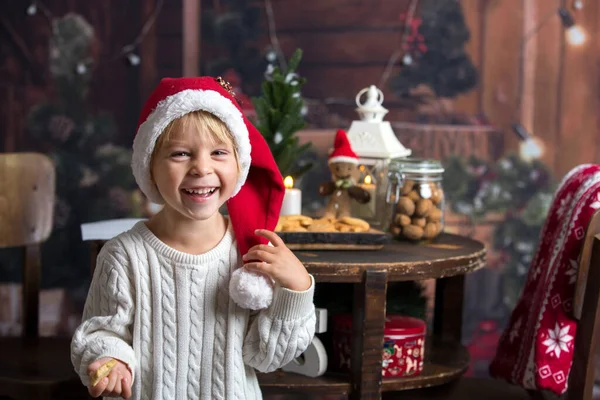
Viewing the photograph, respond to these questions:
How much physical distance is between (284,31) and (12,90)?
893mm

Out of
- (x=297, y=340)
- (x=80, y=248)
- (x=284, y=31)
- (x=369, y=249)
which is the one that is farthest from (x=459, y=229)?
(x=297, y=340)

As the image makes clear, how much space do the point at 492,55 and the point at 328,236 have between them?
121cm

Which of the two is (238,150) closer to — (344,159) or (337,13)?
(344,159)

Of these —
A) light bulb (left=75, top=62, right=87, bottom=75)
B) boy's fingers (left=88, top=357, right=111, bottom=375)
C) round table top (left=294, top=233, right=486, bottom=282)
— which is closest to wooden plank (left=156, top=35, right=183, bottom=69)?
light bulb (left=75, top=62, right=87, bottom=75)

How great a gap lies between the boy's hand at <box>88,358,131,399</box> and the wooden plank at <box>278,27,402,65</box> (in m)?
1.63

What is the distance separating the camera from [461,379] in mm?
1935

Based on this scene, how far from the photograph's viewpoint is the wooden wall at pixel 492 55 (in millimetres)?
2545

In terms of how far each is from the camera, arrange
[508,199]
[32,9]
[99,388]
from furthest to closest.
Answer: [508,199] < [32,9] < [99,388]

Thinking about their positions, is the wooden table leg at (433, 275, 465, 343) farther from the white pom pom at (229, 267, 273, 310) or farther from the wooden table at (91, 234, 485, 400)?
the white pom pom at (229, 267, 273, 310)

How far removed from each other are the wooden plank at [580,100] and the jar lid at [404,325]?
1.12m

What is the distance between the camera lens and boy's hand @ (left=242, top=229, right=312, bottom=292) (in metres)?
1.19

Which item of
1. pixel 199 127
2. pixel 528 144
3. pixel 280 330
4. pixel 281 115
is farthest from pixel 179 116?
pixel 528 144

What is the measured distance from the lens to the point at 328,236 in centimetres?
162

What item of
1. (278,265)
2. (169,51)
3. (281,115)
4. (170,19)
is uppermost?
(170,19)
